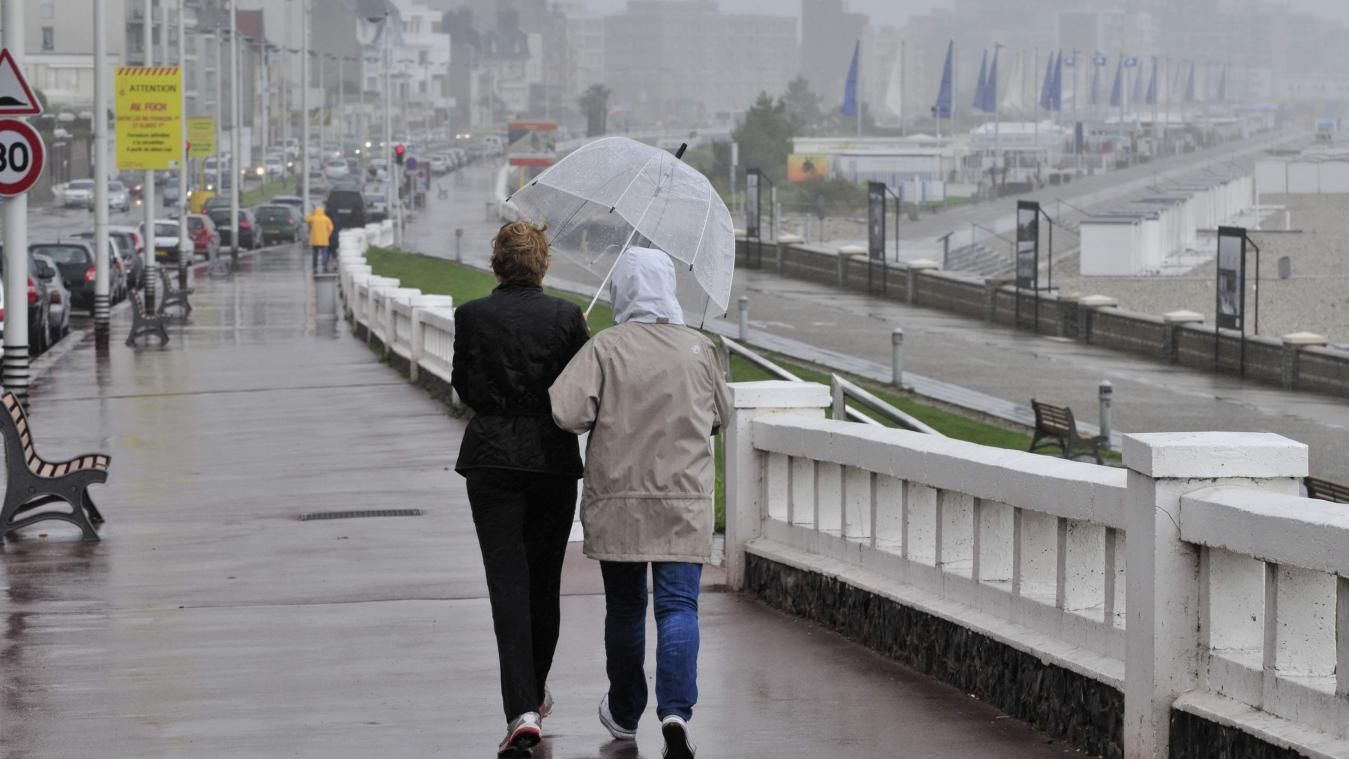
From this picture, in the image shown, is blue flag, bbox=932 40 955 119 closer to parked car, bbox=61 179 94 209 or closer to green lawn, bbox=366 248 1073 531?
parked car, bbox=61 179 94 209

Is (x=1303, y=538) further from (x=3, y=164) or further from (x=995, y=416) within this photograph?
(x=995, y=416)

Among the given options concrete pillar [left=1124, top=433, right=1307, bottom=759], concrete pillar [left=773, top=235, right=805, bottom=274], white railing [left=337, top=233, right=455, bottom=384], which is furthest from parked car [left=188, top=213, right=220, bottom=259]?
concrete pillar [left=1124, top=433, right=1307, bottom=759]

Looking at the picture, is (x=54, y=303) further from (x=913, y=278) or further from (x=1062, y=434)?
(x=913, y=278)

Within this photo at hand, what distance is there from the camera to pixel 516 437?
7.26 m

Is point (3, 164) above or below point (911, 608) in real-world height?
above

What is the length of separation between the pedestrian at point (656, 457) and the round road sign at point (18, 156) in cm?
1146

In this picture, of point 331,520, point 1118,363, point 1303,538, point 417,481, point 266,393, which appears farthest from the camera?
point 1118,363

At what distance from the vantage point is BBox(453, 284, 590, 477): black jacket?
7.27 meters

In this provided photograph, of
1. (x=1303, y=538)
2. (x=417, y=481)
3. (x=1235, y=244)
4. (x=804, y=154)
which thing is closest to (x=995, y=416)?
(x=1235, y=244)

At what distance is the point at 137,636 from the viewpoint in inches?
390

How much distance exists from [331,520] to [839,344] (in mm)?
25564

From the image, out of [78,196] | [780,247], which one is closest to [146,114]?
[780,247]

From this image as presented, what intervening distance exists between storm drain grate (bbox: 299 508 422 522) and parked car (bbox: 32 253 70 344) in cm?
2044

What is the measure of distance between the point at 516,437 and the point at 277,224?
7035cm
